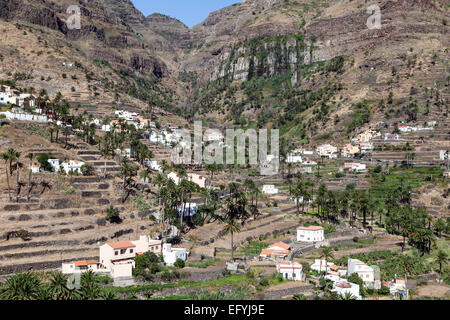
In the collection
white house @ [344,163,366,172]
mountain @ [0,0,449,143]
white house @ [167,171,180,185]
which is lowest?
white house @ [167,171,180,185]

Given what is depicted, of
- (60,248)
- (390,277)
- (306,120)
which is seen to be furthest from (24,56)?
(390,277)

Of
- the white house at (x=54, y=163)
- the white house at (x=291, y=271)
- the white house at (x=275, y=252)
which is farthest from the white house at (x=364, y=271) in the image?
the white house at (x=54, y=163)

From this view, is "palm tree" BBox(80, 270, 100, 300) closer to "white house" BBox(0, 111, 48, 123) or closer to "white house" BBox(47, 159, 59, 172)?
"white house" BBox(47, 159, 59, 172)

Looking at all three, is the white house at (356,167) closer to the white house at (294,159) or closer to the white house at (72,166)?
the white house at (294,159)

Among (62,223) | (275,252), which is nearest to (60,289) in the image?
(62,223)

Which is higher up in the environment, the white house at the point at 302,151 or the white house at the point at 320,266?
the white house at the point at 302,151

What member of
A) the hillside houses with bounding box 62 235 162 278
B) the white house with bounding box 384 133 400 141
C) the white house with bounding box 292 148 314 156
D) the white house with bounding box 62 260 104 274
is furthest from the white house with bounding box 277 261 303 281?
the white house with bounding box 292 148 314 156
